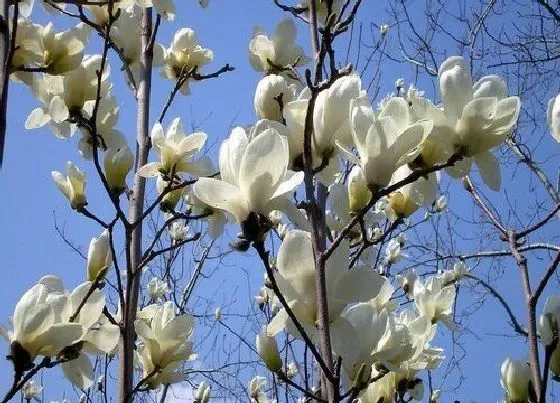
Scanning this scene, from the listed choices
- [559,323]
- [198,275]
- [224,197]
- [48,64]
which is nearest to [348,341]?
[224,197]

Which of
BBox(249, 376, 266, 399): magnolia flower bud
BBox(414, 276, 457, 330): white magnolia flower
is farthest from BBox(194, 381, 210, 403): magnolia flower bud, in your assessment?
BBox(414, 276, 457, 330): white magnolia flower

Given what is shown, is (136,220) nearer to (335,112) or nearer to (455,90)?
(335,112)

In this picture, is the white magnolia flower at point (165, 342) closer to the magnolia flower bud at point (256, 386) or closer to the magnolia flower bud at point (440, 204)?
the magnolia flower bud at point (256, 386)

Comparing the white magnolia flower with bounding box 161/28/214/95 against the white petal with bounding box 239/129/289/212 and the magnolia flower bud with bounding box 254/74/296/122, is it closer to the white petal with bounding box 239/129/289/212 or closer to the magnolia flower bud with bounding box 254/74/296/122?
the magnolia flower bud with bounding box 254/74/296/122

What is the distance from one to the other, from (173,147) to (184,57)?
50cm

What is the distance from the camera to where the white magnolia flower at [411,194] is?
108cm

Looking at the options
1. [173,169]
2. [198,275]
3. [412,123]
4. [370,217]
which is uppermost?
[198,275]

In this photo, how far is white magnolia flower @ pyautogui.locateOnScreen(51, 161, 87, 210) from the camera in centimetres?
167

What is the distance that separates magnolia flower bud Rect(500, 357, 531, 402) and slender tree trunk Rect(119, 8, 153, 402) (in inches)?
29.4

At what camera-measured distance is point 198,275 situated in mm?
4434

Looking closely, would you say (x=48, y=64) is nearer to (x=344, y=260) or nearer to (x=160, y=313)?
(x=160, y=313)

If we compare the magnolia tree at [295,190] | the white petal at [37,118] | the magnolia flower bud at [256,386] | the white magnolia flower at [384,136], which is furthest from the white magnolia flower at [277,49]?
the magnolia flower bud at [256,386]

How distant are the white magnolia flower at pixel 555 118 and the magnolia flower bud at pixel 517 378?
15.3 inches

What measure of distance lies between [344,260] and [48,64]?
37.9 inches
